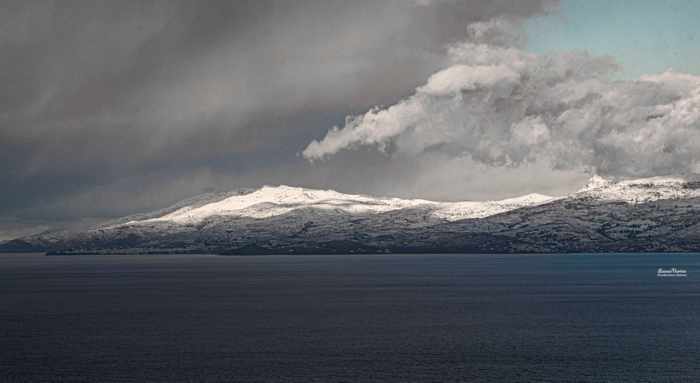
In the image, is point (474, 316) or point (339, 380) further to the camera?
point (474, 316)

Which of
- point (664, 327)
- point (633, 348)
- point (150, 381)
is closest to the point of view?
point (150, 381)

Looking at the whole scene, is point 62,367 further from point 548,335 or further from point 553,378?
point 548,335

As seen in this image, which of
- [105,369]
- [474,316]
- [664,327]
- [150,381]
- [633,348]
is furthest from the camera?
[474,316]

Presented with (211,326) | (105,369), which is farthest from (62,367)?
(211,326)

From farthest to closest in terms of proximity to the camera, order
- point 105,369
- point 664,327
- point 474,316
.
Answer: point 474,316 < point 664,327 < point 105,369

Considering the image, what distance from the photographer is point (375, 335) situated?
163375mm

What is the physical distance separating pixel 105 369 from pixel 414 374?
4631 centimetres

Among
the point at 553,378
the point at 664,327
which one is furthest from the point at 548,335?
the point at 553,378

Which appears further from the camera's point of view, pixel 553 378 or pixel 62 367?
pixel 62 367

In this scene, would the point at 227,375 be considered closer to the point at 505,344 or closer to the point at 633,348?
the point at 505,344

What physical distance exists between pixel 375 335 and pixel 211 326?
3774 centimetres

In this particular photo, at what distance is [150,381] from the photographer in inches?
4668

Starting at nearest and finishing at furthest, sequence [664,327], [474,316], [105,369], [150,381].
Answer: [150,381], [105,369], [664,327], [474,316]

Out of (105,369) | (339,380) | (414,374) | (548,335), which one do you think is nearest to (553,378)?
(414,374)
